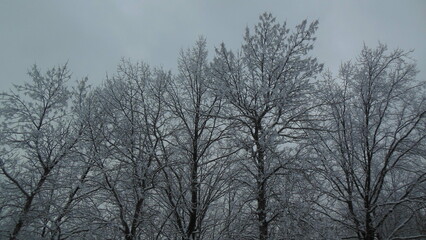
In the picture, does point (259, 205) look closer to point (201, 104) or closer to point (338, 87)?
point (201, 104)

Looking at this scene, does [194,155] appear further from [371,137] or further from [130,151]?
[371,137]

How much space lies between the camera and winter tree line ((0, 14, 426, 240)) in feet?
21.8

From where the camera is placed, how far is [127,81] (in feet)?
27.5

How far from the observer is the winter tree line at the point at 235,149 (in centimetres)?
665

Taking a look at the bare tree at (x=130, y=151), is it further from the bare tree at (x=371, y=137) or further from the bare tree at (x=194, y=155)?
the bare tree at (x=371, y=137)

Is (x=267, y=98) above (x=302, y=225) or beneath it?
above

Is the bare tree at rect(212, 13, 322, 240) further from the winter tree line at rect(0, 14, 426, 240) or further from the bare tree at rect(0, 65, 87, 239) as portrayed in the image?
the bare tree at rect(0, 65, 87, 239)

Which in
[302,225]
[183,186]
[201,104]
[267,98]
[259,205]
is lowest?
[302,225]

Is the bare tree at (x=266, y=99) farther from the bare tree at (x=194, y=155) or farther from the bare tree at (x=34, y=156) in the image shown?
the bare tree at (x=34, y=156)

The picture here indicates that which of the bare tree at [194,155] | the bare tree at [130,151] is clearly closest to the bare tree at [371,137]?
the bare tree at [194,155]

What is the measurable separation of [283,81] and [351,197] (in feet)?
12.4

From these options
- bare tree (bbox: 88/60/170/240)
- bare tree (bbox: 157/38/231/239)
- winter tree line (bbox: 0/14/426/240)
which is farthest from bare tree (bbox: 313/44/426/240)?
bare tree (bbox: 88/60/170/240)

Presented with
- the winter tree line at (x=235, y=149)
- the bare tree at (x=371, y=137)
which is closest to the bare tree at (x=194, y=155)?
the winter tree line at (x=235, y=149)

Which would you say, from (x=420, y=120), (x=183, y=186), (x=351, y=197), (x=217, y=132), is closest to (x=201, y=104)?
(x=217, y=132)
